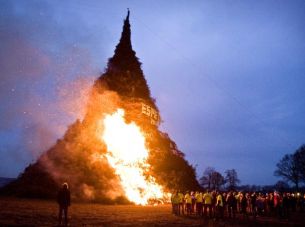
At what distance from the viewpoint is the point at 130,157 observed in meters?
47.4

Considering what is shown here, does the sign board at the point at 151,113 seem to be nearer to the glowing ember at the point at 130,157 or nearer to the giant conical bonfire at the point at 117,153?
the giant conical bonfire at the point at 117,153

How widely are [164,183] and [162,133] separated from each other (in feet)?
37.0

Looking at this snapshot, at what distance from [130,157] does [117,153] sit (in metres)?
2.08

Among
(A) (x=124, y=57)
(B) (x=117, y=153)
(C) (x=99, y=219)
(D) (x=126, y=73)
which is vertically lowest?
(C) (x=99, y=219)

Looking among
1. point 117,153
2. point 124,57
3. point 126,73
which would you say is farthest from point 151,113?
point 117,153

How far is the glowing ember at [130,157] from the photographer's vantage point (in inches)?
1718

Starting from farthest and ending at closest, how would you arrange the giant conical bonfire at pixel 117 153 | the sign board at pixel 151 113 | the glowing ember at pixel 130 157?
the sign board at pixel 151 113
the glowing ember at pixel 130 157
the giant conical bonfire at pixel 117 153

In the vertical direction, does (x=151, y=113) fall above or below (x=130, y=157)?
above

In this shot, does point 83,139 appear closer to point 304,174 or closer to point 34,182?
point 34,182

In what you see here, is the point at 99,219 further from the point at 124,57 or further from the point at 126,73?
the point at 124,57

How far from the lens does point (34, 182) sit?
130 ft

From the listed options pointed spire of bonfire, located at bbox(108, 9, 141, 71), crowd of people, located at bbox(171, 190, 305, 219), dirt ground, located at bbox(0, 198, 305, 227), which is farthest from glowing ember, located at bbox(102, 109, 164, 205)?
dirt ground, located at bbox(0, 198, 305, 227)

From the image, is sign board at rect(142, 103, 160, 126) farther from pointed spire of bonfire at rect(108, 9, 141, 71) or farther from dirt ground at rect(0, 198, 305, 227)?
dirt ground at rect(0, 198, 305, 227)

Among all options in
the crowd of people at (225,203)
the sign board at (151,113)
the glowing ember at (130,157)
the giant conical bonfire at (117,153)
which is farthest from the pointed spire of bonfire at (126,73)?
the crowd of people at (225,203)
